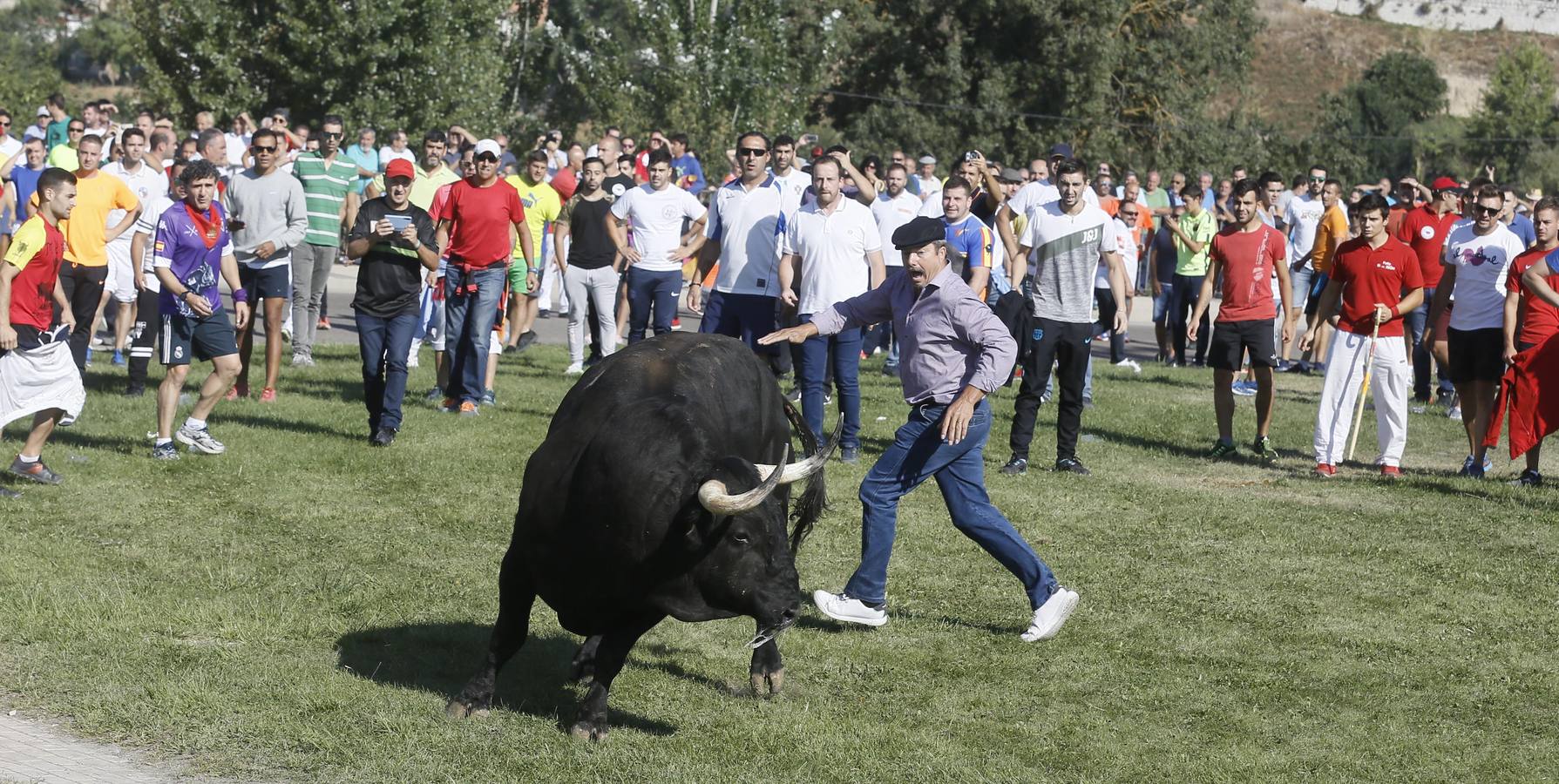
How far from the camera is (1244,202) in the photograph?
13484 millimetres

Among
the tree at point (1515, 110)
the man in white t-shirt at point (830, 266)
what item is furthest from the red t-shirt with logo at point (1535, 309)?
the tree at point (1515, 110)

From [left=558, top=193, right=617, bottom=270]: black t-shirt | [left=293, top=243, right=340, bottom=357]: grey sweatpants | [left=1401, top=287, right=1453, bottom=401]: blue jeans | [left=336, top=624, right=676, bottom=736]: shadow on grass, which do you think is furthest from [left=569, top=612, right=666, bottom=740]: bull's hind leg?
[left=1401, top=287, right=1453, bottom=401]: blue jeans

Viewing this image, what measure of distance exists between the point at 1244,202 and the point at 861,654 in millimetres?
7367

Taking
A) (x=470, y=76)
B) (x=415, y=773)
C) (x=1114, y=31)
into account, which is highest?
(x=1114, y=31)

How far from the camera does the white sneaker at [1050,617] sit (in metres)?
7.86

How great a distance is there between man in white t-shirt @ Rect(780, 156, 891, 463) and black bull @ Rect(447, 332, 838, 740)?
16.3 ft

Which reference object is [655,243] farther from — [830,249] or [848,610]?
[848,610]

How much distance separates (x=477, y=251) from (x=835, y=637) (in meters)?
6.30

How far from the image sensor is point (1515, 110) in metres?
66.4

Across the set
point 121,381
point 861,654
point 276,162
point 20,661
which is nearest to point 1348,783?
point 861,654

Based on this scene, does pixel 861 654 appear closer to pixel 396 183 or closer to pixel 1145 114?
pixel 396 183

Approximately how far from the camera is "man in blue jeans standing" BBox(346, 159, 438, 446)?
11938mm

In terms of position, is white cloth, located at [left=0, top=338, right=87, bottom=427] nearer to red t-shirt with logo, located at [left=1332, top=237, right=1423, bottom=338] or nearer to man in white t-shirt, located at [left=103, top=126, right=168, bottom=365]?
man in white t-shirt, located at [left=103, top=126, right=168, bottom=365]

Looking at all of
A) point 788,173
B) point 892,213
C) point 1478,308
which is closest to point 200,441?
point 788,173
